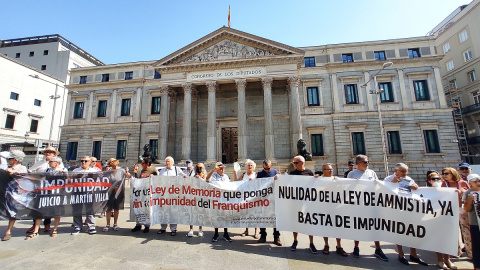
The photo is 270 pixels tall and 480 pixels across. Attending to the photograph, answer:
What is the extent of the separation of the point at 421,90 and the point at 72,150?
3958 centimetres

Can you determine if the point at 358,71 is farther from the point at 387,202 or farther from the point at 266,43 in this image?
the point at 387,202

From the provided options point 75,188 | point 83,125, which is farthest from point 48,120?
point 75,188

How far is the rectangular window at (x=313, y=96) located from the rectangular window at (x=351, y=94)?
115 inches

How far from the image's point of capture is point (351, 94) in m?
23.9

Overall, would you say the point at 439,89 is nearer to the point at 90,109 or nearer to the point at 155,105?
the point at 155,105

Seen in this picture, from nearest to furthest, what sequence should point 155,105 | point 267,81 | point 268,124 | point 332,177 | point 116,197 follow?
point 332,177 < point 116,197 < point 268,124 < point 267,81 < point 155,105

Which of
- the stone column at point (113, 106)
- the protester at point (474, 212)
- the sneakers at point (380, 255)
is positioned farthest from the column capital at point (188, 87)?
the protester at point (474, 212)

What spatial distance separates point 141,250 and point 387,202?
5397 millimetres

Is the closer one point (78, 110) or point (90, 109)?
point (90, 109)

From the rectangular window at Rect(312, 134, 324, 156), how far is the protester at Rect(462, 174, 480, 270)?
19175mm

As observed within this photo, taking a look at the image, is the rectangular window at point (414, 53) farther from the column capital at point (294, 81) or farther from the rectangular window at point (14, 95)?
the rectangular window at point (14, 95)

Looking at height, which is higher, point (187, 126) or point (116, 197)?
point (187, 126)

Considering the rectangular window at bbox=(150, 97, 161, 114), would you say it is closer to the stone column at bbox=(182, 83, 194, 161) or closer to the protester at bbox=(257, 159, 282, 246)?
the stone column at bbox=(182, 83, 194, 161)

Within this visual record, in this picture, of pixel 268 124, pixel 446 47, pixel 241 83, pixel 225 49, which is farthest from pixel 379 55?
pixel 446 47
